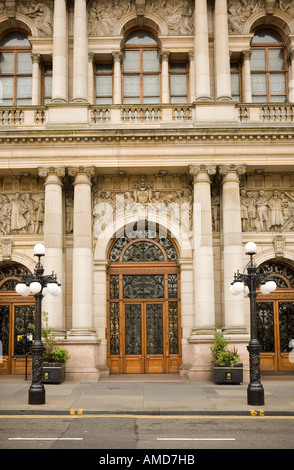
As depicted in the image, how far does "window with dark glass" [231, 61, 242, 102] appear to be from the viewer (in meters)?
25.0

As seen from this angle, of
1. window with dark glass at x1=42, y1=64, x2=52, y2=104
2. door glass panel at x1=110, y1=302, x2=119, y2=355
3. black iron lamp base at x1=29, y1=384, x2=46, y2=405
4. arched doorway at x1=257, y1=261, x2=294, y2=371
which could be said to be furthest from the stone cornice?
black iron lamp base at x1=29, y1=384, x2=46, y2=405

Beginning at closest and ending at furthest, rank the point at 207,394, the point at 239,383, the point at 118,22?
the point at 207,394 < the point at 239,383 < the point at 118,22

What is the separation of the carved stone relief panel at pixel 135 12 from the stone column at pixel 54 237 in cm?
693

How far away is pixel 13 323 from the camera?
931 inches

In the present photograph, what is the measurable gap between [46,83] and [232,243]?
10.8 m

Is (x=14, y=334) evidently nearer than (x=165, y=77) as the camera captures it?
Yes

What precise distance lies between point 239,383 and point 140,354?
14.8 feet

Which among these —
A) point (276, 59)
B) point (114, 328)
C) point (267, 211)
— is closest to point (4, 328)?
point (114, 328)

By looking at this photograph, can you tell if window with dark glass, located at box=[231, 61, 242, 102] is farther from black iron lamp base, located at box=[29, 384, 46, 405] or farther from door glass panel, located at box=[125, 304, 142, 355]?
black iron lamp base, located at box=[29, 384, 46, 405]

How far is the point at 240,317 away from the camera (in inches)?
860

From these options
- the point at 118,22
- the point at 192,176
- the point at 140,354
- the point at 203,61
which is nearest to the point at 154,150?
the point at 192,176

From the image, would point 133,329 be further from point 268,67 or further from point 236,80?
point 268,67

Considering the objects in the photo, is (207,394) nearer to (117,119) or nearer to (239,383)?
(239,383)

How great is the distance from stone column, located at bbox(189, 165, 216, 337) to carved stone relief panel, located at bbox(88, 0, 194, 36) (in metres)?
6.81
